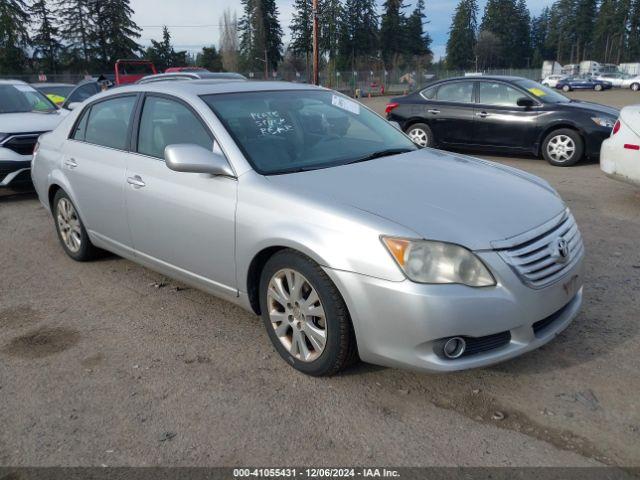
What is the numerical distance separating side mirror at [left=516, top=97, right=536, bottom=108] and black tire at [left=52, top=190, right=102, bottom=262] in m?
7.31

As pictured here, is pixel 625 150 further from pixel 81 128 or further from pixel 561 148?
pixel 81 128

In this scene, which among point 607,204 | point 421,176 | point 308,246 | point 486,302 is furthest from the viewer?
point 607,204

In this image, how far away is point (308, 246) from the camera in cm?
290

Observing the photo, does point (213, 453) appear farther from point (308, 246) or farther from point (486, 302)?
point (486, 302)

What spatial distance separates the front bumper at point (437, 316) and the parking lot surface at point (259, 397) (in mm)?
303

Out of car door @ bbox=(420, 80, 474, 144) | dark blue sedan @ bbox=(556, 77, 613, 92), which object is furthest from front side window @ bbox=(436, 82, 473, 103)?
dark blue sedan @ bbox=(556, 77, 613, 92)

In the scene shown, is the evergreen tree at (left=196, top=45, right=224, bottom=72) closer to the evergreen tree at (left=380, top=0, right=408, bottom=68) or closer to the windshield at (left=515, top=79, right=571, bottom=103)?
the evergreen tree at (left=380, top=0, right=408, bottom=68)

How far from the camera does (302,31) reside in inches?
3078

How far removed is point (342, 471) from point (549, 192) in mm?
2180

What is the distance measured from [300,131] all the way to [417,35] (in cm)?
9706

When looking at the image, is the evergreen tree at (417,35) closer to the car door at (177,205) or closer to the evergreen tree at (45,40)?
the evergreen tree at (45,40)

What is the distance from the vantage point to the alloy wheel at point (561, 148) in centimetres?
912

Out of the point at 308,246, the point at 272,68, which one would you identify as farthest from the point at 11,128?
the point at 272,68

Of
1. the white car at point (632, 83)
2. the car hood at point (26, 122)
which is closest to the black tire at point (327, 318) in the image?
the car hood at point (26, 122)
